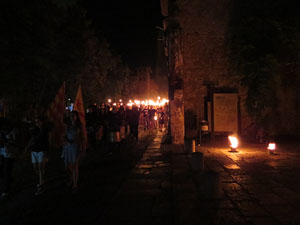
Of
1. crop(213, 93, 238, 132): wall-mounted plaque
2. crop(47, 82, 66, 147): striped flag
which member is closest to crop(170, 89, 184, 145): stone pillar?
crop(213, 93, 238, 132): wall-mounted plaque

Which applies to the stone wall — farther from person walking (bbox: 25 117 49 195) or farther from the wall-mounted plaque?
person walking (bbox: 25 117 49 195)

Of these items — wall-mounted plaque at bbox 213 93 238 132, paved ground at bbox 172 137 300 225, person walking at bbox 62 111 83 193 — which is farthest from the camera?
wall-mounted plaque at bbox 213 93 238 132

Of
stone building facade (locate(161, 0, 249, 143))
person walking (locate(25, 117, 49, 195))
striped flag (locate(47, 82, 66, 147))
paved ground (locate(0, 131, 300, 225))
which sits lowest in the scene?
paved ground (locate(0, 131, 300, 225))

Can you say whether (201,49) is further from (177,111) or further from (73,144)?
(73,144)

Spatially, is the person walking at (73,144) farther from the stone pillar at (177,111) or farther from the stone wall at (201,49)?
the stone wall at (201,49)

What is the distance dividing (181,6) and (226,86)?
4731 mm

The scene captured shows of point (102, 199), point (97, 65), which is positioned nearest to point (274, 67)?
point (102, 199)

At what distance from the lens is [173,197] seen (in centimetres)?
536

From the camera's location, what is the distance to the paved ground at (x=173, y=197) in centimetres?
445

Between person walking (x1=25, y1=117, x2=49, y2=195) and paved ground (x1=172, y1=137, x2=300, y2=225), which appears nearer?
paved ground (x1=172, y1=137, x2=300, y2=225)

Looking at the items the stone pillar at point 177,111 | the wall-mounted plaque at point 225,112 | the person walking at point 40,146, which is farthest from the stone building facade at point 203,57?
the person walking at point 40,146

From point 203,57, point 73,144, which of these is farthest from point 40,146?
point 203,57

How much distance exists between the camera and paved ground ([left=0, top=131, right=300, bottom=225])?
445 centimetres

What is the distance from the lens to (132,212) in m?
4.69
